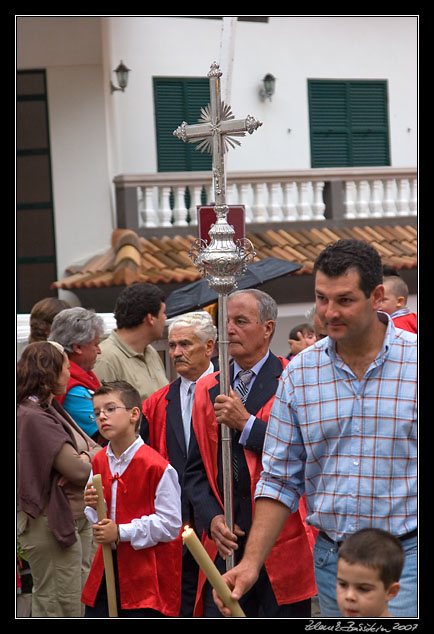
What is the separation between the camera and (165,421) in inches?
221

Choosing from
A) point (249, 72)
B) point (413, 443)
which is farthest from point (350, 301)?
point (249, 72)

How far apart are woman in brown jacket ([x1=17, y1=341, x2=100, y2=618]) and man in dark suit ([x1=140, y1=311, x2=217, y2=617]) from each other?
436 millimetres

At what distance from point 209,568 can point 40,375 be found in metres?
2.35

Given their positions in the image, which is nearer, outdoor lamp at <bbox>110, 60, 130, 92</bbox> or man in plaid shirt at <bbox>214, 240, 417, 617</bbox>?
man in plaid shirt at <bbox>214, 240, 417, 617</bbox>

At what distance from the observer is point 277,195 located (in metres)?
14.7

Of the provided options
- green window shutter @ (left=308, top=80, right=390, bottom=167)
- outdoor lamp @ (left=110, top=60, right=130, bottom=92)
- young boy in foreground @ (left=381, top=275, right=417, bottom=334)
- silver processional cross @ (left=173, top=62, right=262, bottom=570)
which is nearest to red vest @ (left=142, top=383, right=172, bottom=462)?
silver processional cross @ (left=173, top=62, right=262, bottom=570)

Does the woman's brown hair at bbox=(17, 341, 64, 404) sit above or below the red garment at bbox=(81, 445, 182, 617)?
above

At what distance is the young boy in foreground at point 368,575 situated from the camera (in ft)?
10.9

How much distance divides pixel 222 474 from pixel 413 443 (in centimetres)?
151

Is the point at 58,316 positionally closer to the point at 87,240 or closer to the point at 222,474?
the point at 222,474

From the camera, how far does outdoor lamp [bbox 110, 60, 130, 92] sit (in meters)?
13.8

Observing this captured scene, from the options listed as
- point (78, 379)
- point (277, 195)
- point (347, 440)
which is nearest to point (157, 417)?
point (78, 379)

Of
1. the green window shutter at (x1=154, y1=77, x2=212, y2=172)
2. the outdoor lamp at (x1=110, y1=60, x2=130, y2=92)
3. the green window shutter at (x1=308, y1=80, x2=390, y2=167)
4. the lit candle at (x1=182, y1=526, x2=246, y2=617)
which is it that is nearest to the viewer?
the lit candle at (x1=182, y1=526, x2=246, y2=617)

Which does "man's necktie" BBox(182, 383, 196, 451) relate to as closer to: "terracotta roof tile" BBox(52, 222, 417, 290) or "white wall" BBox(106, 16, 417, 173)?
"terracotta roof tile" BBox(52, 222, 417, 290)
